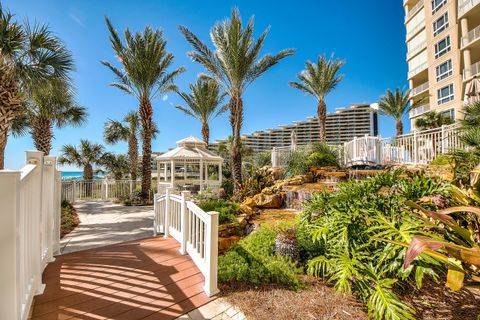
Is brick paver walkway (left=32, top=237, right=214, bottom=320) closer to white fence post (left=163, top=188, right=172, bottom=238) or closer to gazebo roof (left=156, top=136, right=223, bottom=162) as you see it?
white fence post (left=163, top=188, right=172, bottom=238)

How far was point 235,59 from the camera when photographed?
957 cm

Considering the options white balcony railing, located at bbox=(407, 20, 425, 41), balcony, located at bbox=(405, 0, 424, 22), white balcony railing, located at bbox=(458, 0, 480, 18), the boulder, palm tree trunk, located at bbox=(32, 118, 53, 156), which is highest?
balcony, located at bbox=(405, 0, 424, 22)

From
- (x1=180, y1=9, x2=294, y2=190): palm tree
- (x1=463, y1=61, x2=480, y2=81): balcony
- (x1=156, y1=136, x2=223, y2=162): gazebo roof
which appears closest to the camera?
(x1=180, y1=9, x2=294, y2=190): palm tree

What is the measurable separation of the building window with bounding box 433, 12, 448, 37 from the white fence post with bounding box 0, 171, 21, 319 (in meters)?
27.7

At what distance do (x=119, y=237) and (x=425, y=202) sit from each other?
6193 millimetres

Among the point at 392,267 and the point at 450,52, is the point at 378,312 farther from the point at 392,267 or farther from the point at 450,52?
the point at 450,52

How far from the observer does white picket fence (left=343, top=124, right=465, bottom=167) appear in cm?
840

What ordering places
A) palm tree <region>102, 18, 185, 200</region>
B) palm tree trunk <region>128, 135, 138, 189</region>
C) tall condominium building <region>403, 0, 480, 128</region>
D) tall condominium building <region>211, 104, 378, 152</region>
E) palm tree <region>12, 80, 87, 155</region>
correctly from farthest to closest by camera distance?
tall condominium building <region>211, 104, 378, 152</region>, palm tree trunk <region>128, 135, 138, 189</region>, tall condominium building <region>403, 0, 480, 128</region>, palm tree <region>102, 18, 185, 200</region>, palm tree <region>12, 80, 87, 155</region>

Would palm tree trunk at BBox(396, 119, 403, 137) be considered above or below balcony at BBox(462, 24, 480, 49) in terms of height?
below

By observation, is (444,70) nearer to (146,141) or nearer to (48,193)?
(146,141)

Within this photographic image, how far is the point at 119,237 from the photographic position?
5.36 metres

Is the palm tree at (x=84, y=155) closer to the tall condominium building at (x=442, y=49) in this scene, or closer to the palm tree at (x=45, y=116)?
the palm tree at (x=45, y=116)

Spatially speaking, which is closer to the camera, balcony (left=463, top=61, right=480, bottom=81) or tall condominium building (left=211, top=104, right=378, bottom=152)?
balcony (left=463, top=61, right=480, bottom=81)

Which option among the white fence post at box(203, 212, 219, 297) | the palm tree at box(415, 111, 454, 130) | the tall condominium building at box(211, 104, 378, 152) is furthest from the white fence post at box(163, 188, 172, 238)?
the tall condominium building at box(211, 104, 378, 152)
